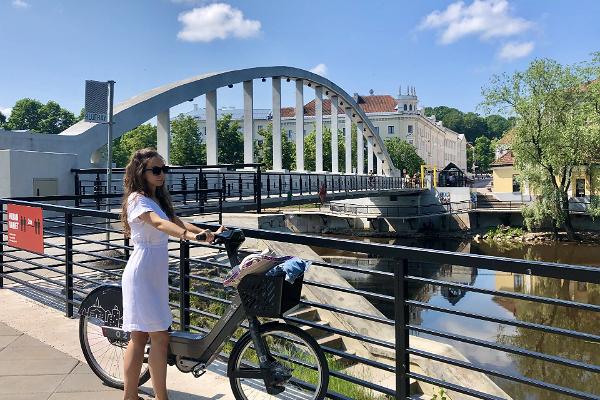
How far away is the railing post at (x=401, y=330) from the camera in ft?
8.90

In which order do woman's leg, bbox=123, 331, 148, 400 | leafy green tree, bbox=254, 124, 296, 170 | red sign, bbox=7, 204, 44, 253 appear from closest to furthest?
woman's leg, bbox=123, 331, 148, 400, red sign, bbox=7, 204, 44, 253, leafy green tree, bbox=254, 124, 296, 170

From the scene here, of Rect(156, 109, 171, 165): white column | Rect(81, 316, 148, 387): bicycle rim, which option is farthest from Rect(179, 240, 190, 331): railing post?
Rect(156, 109, 171, 165): white column

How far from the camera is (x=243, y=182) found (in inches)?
814

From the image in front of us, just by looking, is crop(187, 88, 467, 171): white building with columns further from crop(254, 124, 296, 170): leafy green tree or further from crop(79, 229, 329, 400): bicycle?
crop(79, 229, 329, 400): bicycle

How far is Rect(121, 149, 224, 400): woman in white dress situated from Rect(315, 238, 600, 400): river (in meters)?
3.15

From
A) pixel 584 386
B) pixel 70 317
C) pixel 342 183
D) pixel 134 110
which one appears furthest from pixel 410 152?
pixel 70 317

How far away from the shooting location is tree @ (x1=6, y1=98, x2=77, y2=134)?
7750cm

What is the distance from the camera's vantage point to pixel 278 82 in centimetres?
3262

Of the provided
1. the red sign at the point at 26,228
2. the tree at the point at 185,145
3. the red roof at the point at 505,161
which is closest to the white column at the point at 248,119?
the red sign at the point at 26,228

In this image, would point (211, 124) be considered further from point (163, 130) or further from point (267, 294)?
point (267, 294)

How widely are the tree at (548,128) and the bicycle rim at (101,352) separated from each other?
30.5 metres

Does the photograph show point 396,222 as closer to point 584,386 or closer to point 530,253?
point 530,253

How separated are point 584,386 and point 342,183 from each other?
23.9 meters

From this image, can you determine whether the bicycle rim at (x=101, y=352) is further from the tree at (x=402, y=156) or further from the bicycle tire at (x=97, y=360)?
the tree at (x=402, y=156)
